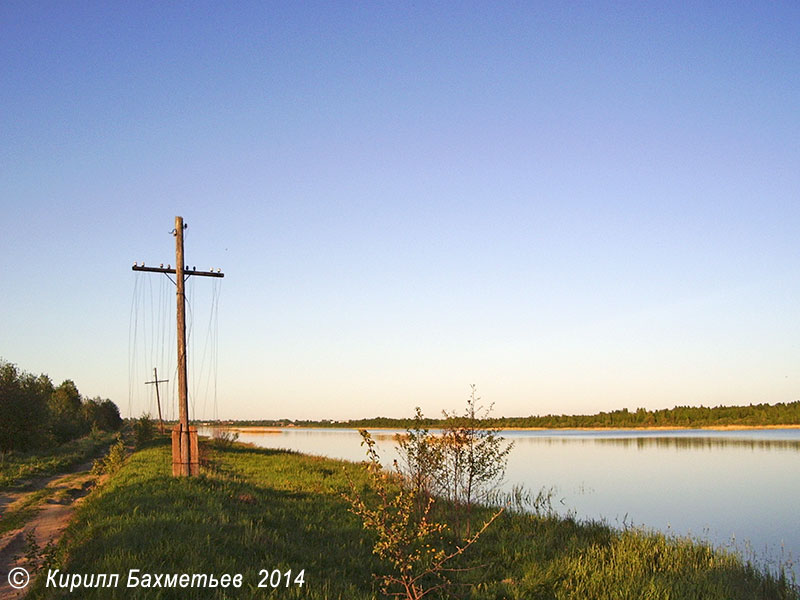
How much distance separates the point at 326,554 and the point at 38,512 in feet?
32.9

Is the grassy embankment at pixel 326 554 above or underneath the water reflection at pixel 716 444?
above

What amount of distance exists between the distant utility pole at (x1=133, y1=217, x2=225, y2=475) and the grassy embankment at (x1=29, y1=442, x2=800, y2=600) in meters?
2.44

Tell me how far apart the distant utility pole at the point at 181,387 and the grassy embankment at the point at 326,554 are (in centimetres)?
244

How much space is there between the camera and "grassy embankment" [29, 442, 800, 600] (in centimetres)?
807

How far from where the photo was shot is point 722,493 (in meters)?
25.0

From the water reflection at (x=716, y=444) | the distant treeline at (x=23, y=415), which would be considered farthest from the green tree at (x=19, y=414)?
the water reflection at (x=716, y=444)

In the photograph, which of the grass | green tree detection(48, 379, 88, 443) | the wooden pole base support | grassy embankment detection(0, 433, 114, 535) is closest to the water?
the wooden pole base support

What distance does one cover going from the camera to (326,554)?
33.2 feet

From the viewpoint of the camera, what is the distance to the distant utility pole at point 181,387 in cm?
1748

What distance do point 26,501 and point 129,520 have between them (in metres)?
10.2

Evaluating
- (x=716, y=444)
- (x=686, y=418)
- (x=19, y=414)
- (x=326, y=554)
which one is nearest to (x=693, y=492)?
(x=326, y=554)

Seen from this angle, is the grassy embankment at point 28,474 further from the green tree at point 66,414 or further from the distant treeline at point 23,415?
the green tree at point 66,414

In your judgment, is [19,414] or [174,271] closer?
[174,271]

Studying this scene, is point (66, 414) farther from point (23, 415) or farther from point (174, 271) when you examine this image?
point (174, 271)
